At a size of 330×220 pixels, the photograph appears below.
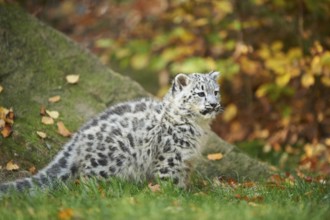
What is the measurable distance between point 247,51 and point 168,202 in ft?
22.2

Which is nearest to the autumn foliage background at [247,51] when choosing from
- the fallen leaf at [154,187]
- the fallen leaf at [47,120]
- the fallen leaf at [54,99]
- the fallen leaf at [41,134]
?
the fallen leaf at [54,99]

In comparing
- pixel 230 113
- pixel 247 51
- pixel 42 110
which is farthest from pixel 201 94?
pixel 230 113

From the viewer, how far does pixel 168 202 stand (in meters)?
6.09

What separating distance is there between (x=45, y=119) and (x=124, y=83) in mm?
1514

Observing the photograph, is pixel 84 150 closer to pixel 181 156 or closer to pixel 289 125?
pixel 181 156

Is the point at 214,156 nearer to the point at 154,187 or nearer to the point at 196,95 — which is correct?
the point at 196,95

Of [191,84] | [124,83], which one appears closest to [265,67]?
[124,83]

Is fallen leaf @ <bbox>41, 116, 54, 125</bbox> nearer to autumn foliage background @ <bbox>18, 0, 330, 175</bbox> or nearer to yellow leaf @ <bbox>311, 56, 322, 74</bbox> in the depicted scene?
autumn foliage background @ <bbox>18, 0, 330, 175</bbox>

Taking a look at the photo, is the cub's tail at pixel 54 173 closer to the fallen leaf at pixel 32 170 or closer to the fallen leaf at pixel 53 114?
the fallen leaf at pixel 32 170

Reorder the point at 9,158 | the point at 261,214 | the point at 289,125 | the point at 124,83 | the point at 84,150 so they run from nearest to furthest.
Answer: the point at 261,214 < the point at 84,150 < the point at 9,158 < the point at 124,83 < the point at 289,125

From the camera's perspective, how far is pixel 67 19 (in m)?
14.9

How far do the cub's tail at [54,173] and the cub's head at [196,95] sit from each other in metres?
1.48

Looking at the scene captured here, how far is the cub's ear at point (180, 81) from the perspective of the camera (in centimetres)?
779

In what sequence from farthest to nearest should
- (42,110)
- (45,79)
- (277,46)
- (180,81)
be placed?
1. (277,46)
2. (45,79)
3. (42,110)
4. (180,81)
